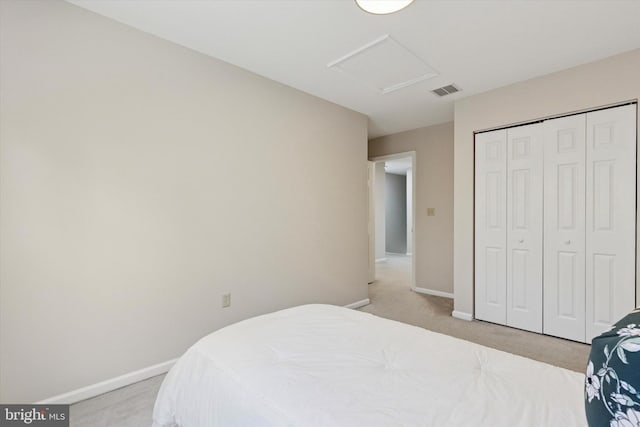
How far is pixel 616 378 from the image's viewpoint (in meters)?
0.50

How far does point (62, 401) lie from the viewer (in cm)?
182

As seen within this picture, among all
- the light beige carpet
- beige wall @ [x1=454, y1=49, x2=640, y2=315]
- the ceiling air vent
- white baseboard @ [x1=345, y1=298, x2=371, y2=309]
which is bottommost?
the light beige carpet

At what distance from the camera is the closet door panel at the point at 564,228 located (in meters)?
2.73

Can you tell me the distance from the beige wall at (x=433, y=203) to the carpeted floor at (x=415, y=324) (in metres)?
0.39

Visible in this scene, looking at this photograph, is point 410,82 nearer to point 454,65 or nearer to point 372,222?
point 454,65

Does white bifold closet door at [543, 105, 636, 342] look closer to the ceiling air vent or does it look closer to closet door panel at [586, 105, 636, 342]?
closet door panel at [586, 105, 636, 342]

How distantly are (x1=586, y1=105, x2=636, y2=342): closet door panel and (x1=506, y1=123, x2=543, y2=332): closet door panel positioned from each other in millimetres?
375

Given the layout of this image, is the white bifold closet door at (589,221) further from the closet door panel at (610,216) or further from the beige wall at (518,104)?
the beige wall at (518,104)

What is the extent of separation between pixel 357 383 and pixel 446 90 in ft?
10.4

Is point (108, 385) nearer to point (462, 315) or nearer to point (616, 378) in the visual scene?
point (616, 378)

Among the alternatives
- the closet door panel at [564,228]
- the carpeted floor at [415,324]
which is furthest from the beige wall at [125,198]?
the closet door panel at [564,228]

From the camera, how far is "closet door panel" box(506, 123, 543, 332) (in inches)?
117

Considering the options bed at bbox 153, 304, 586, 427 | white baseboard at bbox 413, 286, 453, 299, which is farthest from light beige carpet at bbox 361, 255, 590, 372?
bed at bbox 153, 304, 586, 427

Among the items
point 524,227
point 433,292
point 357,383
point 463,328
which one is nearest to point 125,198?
point 357,383
